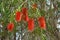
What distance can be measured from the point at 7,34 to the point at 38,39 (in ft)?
1.53

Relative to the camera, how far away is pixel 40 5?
69.0 inches

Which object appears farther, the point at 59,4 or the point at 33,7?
the point at 59,4

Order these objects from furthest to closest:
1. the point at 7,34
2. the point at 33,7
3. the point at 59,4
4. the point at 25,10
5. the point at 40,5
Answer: the point at 59,4 < the point at 7,34 < the point at 40,5 < the point at 33,7 < the point at 25,10

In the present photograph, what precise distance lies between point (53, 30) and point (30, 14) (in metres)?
0.99

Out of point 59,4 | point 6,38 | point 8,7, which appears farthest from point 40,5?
point 6,38

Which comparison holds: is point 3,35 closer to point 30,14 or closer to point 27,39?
point 27,39

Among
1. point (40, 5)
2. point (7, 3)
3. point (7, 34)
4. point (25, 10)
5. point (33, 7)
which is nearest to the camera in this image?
point (25, 10)

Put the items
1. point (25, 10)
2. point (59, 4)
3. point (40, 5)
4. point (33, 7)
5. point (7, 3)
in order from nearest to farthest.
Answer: point (25, 10) < point (33, 7) < point (7, 3) < point (40, 5) < point (59, 4)

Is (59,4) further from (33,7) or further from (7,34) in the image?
(33,7)

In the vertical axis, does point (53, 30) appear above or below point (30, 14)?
below

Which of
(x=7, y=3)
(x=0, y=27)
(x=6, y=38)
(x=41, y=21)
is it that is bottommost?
(x=6, y=38)

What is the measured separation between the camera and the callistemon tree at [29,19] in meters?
1.11

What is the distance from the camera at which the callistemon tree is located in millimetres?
1114

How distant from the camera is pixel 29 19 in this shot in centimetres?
108
